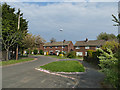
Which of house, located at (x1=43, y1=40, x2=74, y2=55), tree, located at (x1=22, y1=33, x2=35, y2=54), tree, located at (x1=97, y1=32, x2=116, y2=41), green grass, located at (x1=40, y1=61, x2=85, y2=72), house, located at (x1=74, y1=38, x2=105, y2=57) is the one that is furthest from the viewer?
tree, located at (x1=97, y1=32, x2=116, y2=41)

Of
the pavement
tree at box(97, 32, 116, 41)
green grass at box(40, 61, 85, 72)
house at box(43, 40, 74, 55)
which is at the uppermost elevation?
tree at box(97, 32, 116, 41)

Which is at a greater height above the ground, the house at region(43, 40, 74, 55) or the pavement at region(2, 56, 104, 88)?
the house at region(43, 40, 74, 55)

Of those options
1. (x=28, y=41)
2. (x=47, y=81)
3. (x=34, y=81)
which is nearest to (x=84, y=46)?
(x=28, y=41)

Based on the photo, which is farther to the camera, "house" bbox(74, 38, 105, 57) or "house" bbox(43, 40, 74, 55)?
"house" bbox(43, 40, 74, 55)

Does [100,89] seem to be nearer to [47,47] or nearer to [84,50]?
[84,50]

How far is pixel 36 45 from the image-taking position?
2525 cm

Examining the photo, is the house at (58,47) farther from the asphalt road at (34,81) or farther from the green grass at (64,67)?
the asphalt road at (34,81)

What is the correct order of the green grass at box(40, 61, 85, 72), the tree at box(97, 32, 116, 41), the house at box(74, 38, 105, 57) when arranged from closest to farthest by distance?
the green grass at box(40, 61, 85, 72) → the house at box(74, 38, 105, 57) → the tree at box(97, 32, 116, 41)

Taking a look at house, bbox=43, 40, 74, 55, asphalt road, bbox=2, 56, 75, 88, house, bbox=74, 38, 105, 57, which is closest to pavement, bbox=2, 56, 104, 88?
asphalt road, bbox=2, 56, 75, 88

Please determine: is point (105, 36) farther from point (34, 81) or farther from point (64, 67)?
point (34, 81)

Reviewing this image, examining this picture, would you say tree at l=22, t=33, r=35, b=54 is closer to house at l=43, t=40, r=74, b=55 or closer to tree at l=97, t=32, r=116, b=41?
house at l=43, t=40, r=74, b=55

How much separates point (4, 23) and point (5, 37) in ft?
A: 11.3

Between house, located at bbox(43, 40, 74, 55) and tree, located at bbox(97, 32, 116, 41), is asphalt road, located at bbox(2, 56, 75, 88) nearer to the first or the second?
house, located at bbox(43, 40, 74, 55)

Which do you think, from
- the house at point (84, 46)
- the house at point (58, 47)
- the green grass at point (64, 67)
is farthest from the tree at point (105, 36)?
the green grass at point (64, 67)
